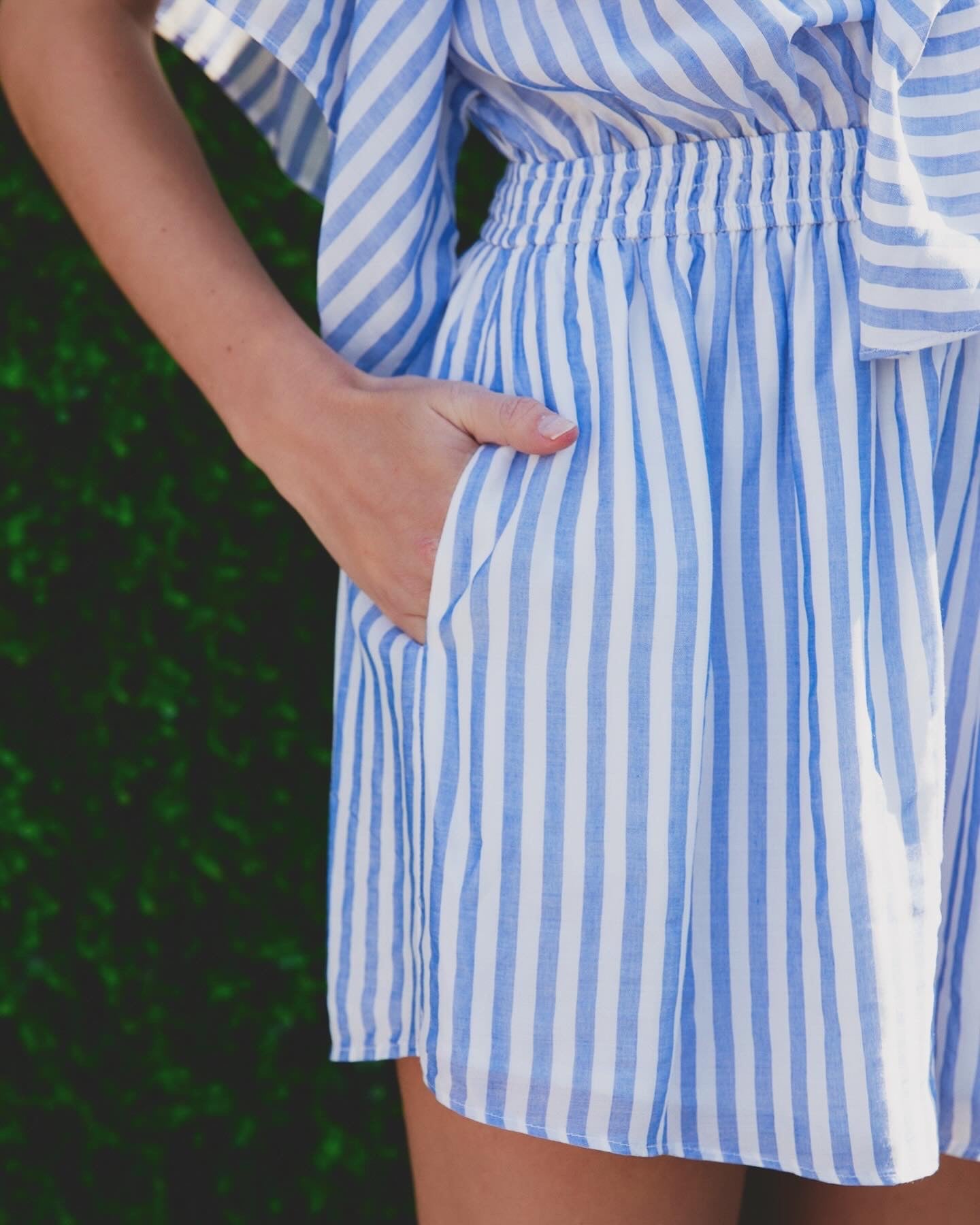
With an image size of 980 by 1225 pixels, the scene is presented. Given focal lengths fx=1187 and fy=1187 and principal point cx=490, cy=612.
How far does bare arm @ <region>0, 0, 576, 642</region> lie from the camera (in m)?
0.91

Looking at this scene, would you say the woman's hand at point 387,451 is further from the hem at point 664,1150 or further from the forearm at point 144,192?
the hem at point 664,1150

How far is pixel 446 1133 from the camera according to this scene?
97 centimetres

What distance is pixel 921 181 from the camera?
33.0 inches

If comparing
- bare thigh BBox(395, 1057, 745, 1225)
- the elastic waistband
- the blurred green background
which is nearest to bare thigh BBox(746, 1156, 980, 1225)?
bare thigh BBox(395, 1057, 745, 1225)

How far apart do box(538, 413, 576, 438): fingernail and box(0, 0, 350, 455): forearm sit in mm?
270

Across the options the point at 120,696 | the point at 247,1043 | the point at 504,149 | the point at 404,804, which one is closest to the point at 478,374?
the point at 504,149

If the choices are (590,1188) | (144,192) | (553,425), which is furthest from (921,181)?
(590,1188)

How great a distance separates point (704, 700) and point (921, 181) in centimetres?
40

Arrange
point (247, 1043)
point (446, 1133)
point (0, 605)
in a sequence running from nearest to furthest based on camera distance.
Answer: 1. point (446, 1133)
2. point (0, 605)
3. point (247, 1043)

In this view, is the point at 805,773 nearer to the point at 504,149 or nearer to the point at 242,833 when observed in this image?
the point at 504,149

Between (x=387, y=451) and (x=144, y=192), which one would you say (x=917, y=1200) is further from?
(x=144, y=192)

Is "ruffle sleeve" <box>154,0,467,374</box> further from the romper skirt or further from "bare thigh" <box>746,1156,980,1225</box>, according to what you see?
"bare thigh" <box>746,1156,980,1225</box>

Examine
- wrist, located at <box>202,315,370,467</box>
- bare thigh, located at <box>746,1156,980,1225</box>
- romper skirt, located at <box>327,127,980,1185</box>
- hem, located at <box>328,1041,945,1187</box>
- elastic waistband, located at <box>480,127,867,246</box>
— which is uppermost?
elastic waistband, located at <box>480,127,867,246</box>

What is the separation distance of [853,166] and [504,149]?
0.33m
